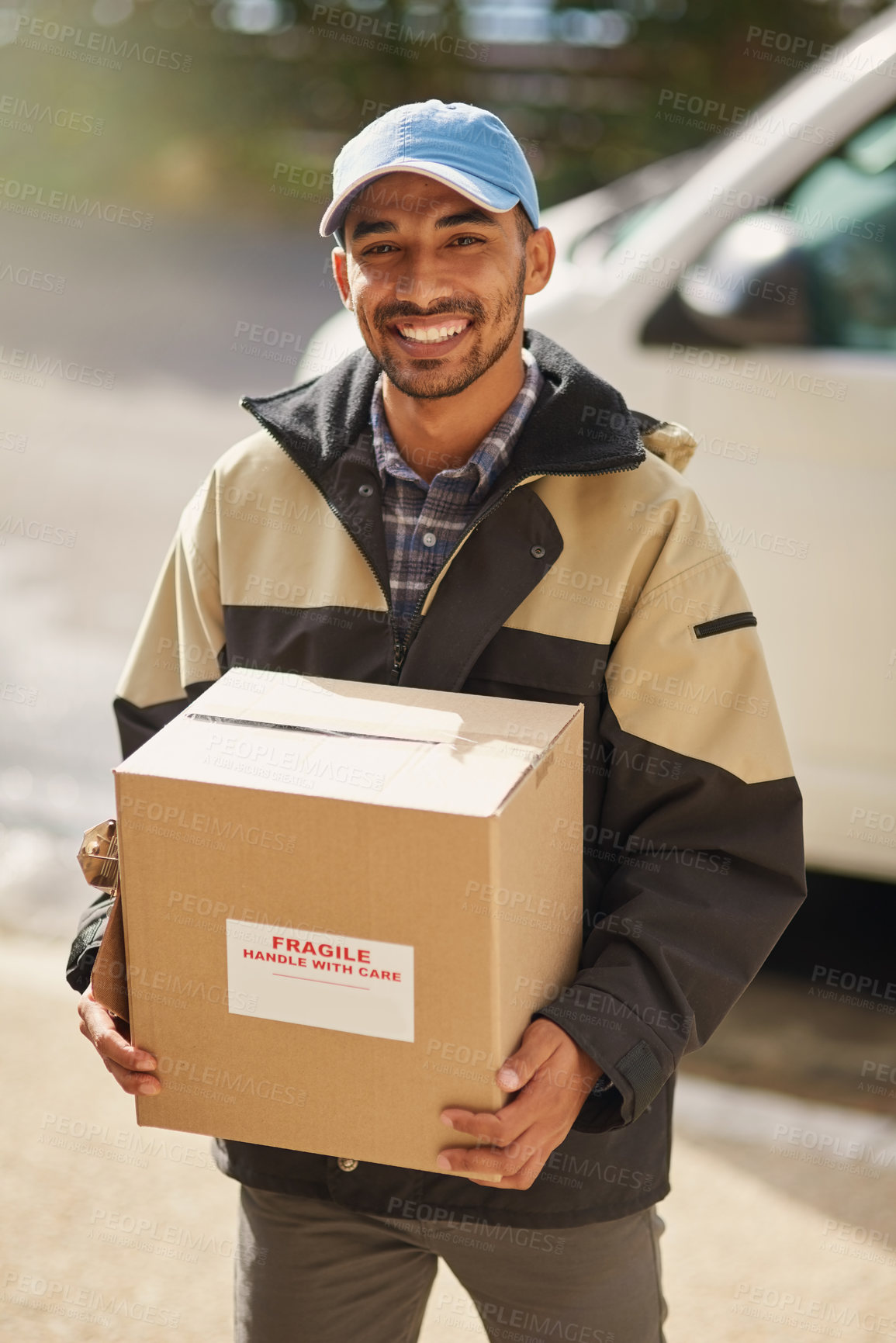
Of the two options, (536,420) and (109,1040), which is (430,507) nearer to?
(536,420)

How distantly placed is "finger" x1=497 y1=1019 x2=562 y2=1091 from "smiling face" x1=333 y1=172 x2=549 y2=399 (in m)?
0.87

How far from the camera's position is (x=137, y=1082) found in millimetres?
1690

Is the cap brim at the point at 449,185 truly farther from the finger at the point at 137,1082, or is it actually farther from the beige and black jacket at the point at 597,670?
the finger at the point at 137,1082

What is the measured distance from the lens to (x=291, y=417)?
2.07 m

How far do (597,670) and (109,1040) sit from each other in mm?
786

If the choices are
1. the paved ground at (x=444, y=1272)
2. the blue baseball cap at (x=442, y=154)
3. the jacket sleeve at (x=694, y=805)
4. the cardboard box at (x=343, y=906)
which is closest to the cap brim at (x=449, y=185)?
the blue baseball cap at (x=442, y=154)

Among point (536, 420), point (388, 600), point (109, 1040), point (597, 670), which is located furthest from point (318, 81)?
point (109, 1040)

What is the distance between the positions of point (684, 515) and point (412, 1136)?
2.86 ft

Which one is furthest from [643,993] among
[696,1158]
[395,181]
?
[696,1158]

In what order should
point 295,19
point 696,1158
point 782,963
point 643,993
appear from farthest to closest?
point 295,19
point 782,963
point 696,1158
point 643,993

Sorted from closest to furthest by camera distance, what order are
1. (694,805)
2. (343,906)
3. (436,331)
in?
(343,906) < (694,805) < (436,331)

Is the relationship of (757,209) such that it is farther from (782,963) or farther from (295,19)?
(295,19)

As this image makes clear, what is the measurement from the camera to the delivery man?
1.78m

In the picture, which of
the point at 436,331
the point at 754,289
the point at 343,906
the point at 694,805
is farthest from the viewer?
the point at 754,289
